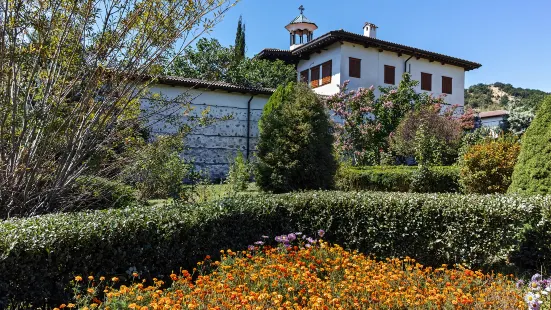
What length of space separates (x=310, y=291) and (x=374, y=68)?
18274 millimetres

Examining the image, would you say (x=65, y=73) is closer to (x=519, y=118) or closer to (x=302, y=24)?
(x=519, y=118)

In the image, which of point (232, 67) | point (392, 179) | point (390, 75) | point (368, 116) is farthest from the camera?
point (232, 67)

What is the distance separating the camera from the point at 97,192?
20.1 ft

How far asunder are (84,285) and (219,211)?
1.63 metres

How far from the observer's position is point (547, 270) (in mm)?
4992

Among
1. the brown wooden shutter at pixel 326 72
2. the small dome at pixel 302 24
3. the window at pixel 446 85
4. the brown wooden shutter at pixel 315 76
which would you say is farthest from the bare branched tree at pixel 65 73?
the small dome at pixel 302 24

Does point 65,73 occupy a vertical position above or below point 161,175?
above

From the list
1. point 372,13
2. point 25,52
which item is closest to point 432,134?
point 372,13

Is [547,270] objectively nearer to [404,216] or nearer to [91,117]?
[404,216]

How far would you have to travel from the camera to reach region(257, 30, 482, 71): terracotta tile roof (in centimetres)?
1905

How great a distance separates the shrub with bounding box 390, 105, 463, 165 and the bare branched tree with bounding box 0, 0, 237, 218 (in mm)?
12427

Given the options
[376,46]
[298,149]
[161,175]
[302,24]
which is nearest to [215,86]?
[161,175]

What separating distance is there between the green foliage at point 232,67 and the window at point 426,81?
21.8ft

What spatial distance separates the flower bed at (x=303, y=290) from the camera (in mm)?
3217
